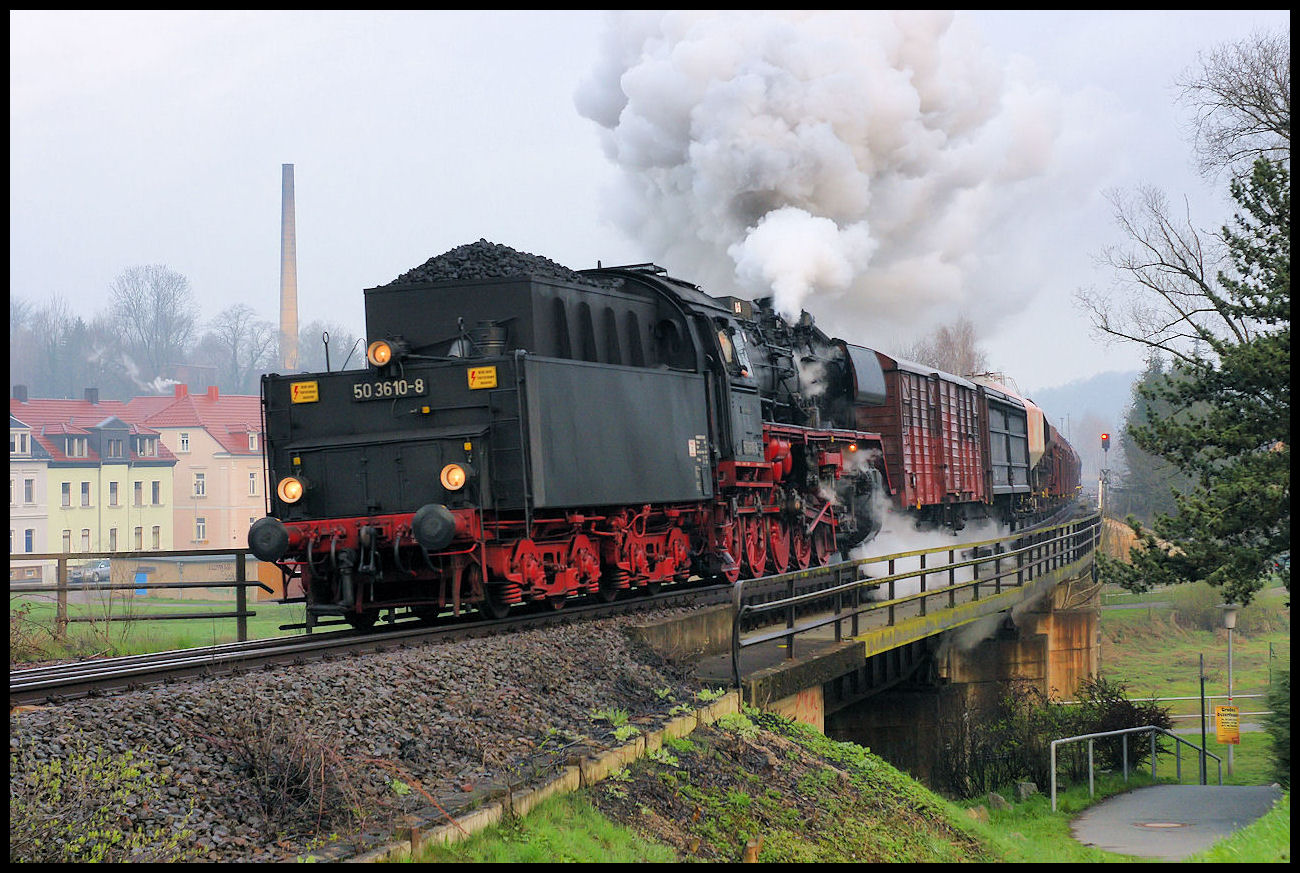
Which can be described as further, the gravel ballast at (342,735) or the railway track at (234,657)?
the railway track at (234,657)

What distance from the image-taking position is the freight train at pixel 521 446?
10.9 m

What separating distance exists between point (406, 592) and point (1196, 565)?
9.01 meters

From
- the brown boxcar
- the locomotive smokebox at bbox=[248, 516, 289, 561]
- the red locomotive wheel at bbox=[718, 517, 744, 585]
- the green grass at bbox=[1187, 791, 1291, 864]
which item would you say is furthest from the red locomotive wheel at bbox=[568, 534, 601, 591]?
the brown boxcar

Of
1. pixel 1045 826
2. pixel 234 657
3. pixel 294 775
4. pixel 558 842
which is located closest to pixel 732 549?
pixel 1045 826

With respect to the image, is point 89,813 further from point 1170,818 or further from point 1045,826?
point 1170,818

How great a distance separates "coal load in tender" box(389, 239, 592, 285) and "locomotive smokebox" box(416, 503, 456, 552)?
2.70 m

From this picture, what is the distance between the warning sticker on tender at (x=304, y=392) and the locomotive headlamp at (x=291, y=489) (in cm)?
83

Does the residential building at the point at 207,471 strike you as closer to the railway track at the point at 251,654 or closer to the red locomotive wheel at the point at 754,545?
the red locomotive wheel at the point at 754,545

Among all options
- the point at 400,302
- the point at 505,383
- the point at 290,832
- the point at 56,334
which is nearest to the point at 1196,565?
the point at 505,383

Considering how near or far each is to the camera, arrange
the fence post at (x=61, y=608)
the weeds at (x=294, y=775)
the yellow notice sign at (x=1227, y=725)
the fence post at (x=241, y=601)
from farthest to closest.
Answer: the yellow notice sign at (x=1227, y=725) → the fence post at (x=241, y=601) → the fence post at (x=61, y=608) → the weeds at (x=294, y=775)

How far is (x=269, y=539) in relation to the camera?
10805 millimetres

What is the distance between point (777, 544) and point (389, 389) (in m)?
6.35

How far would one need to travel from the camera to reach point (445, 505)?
1079 cm

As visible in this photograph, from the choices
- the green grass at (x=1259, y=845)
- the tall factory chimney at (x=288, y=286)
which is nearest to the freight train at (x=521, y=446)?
the green grass at (x=1259, y=845)
